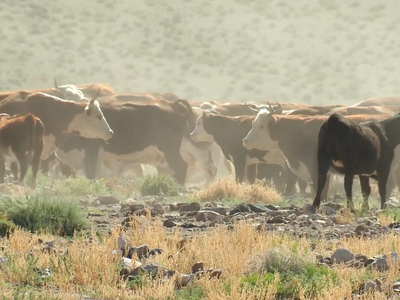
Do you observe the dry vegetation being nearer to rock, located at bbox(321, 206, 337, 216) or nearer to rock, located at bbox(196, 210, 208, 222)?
rock, located at bbox(196, 210, 208, 222)

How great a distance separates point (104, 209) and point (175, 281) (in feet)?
26.7

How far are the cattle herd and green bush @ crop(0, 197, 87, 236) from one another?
564 centimetres

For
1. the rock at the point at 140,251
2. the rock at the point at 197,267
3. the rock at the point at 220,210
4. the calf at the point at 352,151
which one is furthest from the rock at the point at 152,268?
the calf at the point at 352,151

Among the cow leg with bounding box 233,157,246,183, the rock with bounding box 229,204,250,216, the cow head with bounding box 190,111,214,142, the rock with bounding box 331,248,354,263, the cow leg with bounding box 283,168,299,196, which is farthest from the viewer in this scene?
the cow head with bounding box 190,111,214,142

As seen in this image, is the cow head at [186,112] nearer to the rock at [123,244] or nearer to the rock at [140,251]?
the rock at [123,244]

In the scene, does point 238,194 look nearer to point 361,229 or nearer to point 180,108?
point 361,229

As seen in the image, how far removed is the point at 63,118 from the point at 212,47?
42.7 metres

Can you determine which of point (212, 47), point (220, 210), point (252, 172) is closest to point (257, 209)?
point (220, 210)

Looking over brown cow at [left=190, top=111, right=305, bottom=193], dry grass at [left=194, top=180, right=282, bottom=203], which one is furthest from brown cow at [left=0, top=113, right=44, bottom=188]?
brown cow at [left=190, top=111, right=305, bottom=193]

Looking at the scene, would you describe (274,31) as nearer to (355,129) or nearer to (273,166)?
(273,166)

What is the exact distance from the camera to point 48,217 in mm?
13102

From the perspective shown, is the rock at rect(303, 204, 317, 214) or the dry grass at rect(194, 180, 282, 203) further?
the dry grass at rect(194, 180, 282, 203)

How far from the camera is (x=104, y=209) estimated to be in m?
17.1

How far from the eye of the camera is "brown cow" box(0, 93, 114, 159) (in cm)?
2617
